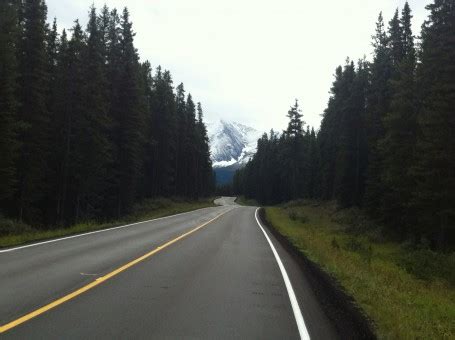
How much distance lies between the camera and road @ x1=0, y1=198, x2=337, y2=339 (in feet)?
22.1

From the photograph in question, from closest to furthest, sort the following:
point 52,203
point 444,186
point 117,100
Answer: point 444,186, point 52,203, point 117,100

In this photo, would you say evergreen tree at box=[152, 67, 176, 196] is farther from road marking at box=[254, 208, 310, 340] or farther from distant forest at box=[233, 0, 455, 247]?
road marking at box=[254, 208, 310, 340]

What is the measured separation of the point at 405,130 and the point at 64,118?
2464cm

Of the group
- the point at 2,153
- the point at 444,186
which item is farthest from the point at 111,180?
the point at 444,186

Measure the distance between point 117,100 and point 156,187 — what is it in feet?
91.2

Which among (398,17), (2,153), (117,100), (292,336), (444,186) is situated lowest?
(292,336)

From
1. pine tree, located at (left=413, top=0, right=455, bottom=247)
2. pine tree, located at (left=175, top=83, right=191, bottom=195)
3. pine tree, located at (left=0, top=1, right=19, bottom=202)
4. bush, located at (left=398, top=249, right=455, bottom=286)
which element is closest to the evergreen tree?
pine tree, located at (left=175, top=83, right=191, bottom=195)

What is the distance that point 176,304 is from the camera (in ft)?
27.3

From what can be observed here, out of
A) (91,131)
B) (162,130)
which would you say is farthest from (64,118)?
(162,130)

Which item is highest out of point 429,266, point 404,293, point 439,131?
point 439,131

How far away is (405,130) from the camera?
30.2 meters

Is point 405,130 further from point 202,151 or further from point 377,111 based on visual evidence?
point 202,151

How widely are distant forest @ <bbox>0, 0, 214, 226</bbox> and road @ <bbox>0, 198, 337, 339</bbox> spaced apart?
17.9 meters

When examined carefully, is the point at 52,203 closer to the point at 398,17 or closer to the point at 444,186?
A: the point at 444,186
